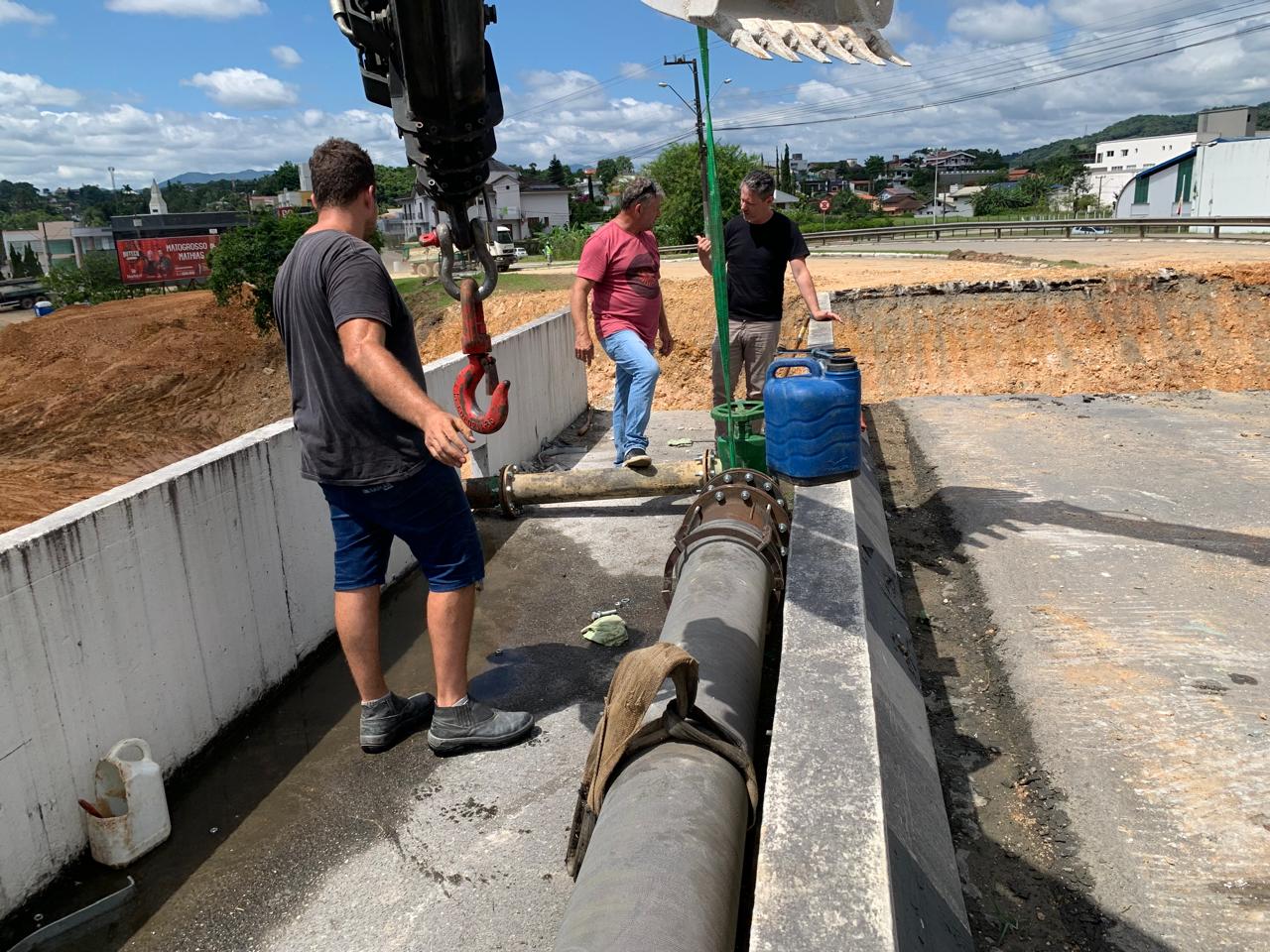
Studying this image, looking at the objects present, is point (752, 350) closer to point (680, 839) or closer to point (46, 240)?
point (680, 839)

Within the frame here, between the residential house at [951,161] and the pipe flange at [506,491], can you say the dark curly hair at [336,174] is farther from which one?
the residential house at [951,161]

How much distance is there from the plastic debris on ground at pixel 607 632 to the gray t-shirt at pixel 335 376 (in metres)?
1.49

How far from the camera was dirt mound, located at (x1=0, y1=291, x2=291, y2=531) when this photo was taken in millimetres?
17562

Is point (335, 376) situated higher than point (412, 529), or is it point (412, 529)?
point (335, 376)

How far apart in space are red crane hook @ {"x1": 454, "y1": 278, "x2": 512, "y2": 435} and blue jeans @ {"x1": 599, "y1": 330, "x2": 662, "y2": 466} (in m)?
2.34

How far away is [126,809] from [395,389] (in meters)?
1.58

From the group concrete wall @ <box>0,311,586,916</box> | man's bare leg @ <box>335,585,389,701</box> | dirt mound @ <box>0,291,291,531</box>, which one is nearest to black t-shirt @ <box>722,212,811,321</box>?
concrete wall @ <box>0,311,586,916</box>

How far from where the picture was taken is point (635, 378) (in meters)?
6.06

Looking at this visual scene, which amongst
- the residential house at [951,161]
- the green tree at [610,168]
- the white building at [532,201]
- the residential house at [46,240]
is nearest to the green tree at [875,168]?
the residential house at [951,161]

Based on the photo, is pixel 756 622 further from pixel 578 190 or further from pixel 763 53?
pixel 578 190

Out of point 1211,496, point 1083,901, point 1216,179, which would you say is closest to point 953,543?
point 1211,496

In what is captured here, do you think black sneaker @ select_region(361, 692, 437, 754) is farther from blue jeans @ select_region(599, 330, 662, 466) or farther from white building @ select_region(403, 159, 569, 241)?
white building @ select_region(403, 159, 569, 241)

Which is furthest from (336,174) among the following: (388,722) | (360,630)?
(388,722)

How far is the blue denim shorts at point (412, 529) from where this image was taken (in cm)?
325
